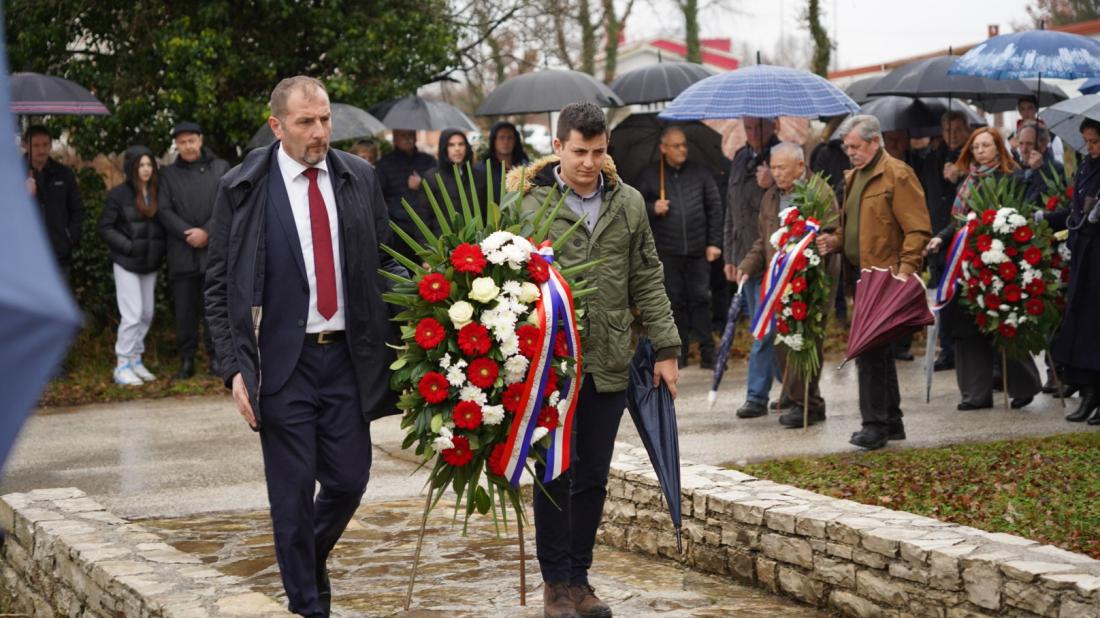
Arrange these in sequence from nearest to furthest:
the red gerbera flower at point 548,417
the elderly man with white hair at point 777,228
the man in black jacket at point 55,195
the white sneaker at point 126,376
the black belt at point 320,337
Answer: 1. the black belt at point 320,337
2. the red gerbera flower at point 548,417
3. the elderly man with white hair at point 777,228
4. the man in black jacket at point 55,195
5. the white sneaker at point 126,376

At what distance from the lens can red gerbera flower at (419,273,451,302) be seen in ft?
16.4

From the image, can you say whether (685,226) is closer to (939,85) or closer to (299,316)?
(939,85)

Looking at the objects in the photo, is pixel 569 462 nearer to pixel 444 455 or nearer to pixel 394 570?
pixel 444 455

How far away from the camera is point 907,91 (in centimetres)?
1305

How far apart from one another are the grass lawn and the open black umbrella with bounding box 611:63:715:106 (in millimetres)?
8489

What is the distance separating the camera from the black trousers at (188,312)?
1212 cm

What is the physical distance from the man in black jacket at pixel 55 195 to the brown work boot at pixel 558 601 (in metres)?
8.26

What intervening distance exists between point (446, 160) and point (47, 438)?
174 inches

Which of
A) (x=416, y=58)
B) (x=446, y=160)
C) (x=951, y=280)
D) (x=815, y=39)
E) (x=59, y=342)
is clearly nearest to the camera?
(x=59, y=342)

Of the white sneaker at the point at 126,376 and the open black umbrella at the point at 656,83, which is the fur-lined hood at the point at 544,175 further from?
the open black umbrella at the point at 656,83

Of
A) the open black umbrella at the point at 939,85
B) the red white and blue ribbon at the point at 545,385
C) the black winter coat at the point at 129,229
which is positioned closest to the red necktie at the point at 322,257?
the red white and blue ribbon at the point at 545,385

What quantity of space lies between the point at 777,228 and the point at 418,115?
5.01 metres

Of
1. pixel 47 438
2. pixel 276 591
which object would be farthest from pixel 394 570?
pixel 47 438

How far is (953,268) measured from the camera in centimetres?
963
